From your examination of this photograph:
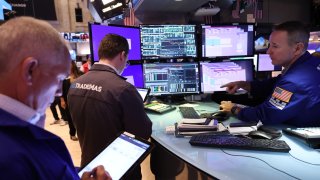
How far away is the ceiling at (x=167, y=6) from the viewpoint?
9.59ft

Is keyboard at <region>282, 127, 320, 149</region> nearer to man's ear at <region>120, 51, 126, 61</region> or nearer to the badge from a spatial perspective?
the badge

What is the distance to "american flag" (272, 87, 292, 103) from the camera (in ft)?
5.54

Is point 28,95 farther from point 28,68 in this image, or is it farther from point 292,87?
point 292,87

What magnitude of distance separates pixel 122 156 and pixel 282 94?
1.10 m

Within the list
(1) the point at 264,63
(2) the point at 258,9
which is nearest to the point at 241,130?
(1) the point at 264,63

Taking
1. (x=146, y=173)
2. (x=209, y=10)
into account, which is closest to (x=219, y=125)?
(x=146, y=173)

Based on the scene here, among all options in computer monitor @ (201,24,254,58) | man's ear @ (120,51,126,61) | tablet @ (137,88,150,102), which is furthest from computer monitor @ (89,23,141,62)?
computer monitor @ (201,24,254,58)

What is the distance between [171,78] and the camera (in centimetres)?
266

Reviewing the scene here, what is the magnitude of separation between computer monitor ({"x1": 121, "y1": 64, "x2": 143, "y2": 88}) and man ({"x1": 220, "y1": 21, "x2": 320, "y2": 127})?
1015 mm

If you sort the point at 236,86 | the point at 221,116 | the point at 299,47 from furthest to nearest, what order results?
1. the point at 236,86
2. the point at 221,116
3. the point at 299,47

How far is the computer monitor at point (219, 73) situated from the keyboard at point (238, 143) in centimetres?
118

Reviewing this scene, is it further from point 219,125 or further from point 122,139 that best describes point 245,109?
point 122,139

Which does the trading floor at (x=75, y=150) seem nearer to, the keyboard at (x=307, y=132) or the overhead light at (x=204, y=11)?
the keyboard at (x=307, y=132)

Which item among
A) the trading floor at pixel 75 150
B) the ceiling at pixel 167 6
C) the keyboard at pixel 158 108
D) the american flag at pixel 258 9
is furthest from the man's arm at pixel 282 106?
the american flag at pixel 258 9
